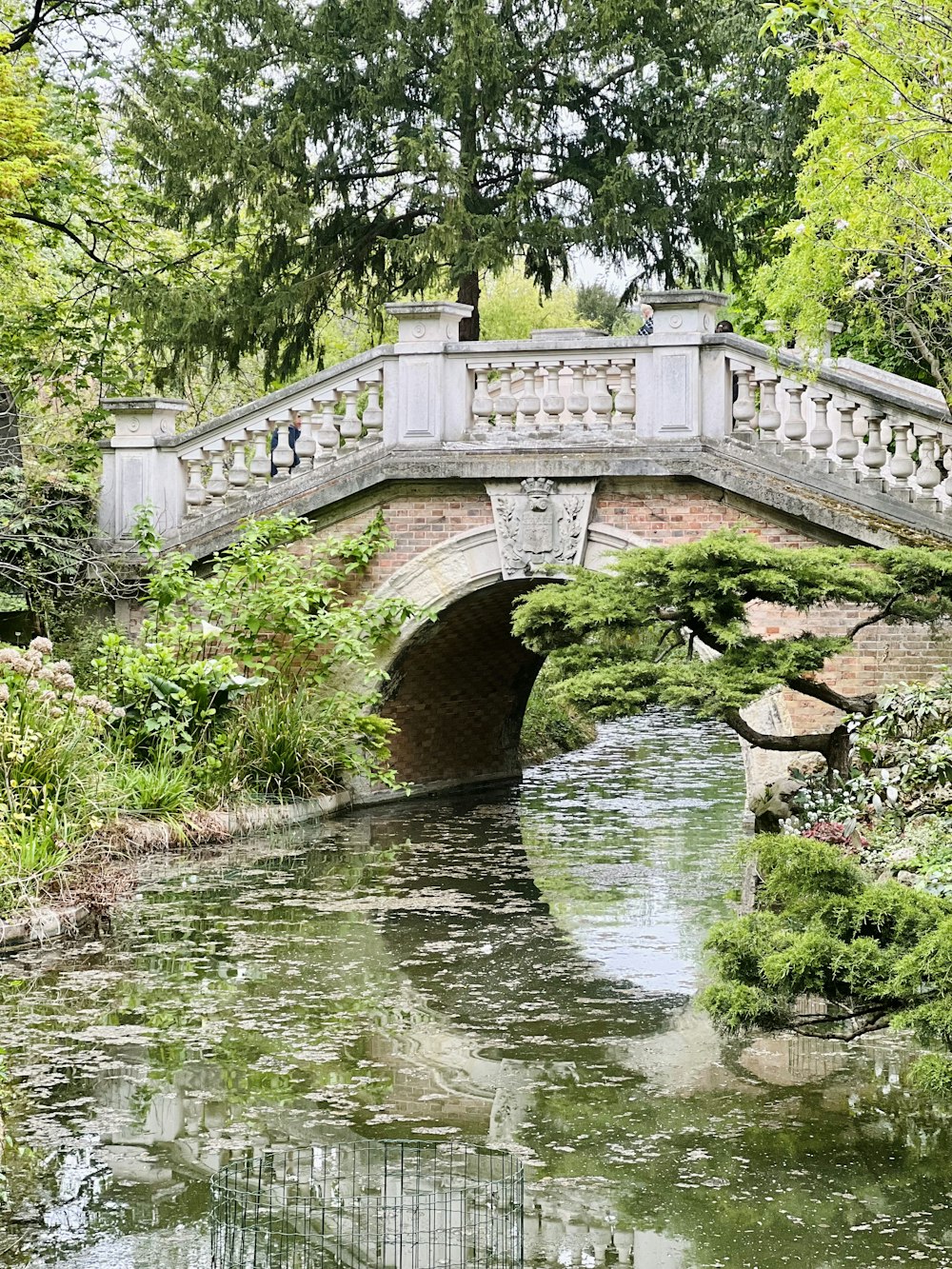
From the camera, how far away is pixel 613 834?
13.1 metres

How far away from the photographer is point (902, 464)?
460 inches

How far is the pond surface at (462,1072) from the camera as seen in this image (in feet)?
16.7

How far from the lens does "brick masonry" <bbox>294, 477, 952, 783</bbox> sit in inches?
470

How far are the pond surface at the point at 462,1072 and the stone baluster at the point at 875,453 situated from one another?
10.1 feet

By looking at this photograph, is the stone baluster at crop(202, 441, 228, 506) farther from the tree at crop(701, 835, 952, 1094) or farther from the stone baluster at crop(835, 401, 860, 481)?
the tree at crop(701, 835, 952, 1094)

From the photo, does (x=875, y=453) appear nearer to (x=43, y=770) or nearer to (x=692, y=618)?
(x=692, y=618)

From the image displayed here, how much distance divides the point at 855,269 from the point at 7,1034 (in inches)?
305

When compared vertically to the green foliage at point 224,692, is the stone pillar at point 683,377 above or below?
above

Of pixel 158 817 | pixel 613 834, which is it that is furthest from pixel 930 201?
pixel 158 817

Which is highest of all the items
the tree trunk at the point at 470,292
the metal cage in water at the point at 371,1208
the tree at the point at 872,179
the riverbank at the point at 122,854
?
the tree trunk at the point at 470,292

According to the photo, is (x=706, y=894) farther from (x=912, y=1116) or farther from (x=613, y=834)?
(x=912, y=1116)

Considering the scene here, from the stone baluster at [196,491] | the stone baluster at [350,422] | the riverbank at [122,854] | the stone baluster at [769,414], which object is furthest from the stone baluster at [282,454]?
the stone baluster at [769,414]

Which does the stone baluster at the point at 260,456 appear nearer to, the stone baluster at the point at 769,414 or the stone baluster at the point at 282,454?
the stone baluster at the point at 282,454

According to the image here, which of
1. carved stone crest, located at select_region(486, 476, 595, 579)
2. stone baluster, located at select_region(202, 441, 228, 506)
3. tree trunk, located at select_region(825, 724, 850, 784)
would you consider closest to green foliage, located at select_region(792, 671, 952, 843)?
tree trunk, located at select_region(825, 724, 850, 784)
